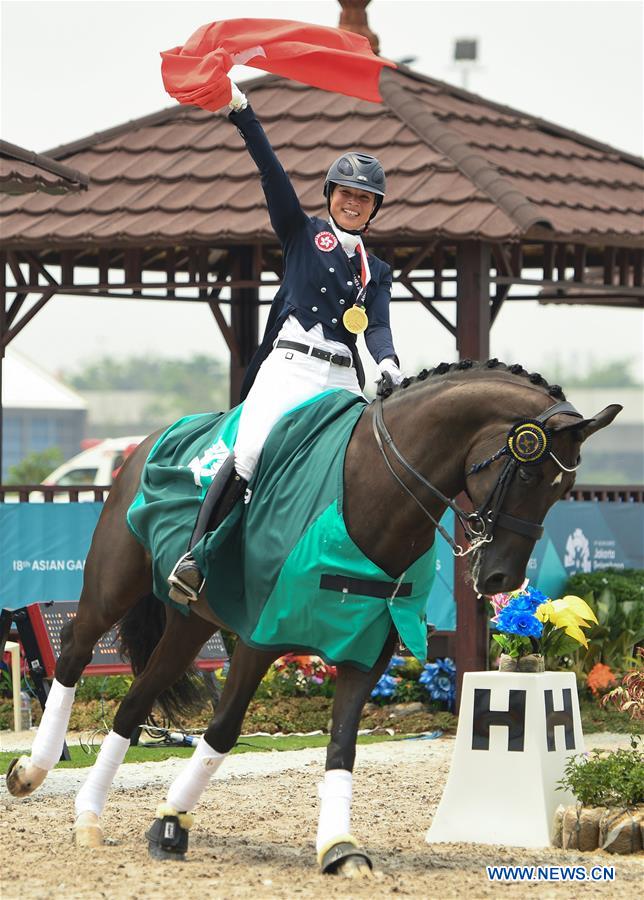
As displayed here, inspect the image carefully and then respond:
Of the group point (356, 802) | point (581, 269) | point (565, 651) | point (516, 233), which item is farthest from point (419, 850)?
point (581, 269)

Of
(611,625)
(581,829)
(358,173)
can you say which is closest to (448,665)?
(611,625)

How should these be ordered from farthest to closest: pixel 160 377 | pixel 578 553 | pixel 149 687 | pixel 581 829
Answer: pixel 160 377 < pixel 578 553 < pixel 149 687 < pixel 581 829

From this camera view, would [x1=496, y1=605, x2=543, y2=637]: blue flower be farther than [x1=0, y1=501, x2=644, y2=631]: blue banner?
No

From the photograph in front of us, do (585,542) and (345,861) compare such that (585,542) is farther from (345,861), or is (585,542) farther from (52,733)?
(345,861)

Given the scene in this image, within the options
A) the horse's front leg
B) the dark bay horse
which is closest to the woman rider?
the dark bay horse

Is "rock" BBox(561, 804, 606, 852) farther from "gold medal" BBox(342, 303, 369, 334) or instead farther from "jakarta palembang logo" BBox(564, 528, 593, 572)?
"jakarta palembang logo" BBox(564, 528, 593, 572)

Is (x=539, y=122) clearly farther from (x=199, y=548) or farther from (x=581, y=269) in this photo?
(x=199, y=548)

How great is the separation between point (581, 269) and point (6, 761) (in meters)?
6.82

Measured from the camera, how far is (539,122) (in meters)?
15.1

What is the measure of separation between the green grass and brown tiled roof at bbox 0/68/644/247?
144 inches

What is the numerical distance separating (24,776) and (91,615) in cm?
79

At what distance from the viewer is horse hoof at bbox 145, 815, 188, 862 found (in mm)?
6590

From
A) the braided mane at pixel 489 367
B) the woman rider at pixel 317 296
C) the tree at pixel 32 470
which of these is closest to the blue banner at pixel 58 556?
the woman rider at pixel 317 296

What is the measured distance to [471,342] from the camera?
1226 cm
